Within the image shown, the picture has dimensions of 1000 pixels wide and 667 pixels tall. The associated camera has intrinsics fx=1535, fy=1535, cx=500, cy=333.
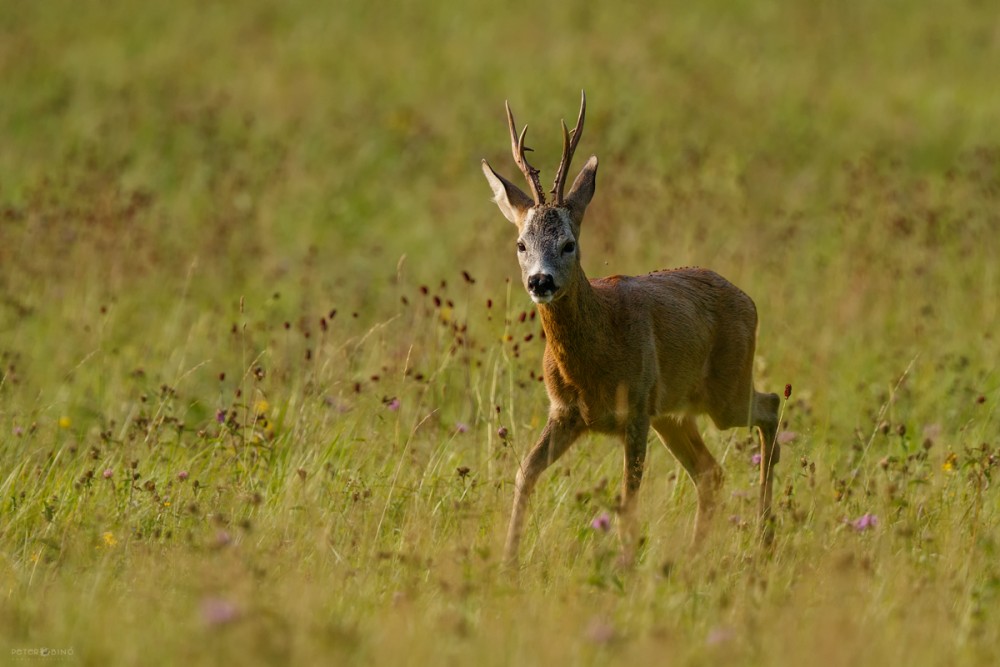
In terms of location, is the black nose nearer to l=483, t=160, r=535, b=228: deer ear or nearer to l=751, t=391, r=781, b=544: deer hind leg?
l=483, t=160, r=535, b=228: deer ear

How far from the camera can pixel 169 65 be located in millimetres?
17781

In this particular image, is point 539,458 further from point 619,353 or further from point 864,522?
point 864,522

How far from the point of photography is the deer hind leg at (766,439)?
6.56 metres

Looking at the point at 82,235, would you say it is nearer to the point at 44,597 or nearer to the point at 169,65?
the point at 44,597

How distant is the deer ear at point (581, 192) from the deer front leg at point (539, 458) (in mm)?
812

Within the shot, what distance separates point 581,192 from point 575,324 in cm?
56

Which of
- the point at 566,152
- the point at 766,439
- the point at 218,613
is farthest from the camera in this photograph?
the point at 766,439

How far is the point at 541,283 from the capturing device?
5.66m

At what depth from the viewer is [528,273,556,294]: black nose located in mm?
5656

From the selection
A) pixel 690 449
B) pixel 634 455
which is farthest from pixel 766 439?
pixel 634 455

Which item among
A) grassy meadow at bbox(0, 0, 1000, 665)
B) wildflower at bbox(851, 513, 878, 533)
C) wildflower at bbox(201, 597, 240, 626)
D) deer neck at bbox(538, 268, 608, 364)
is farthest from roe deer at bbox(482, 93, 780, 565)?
wildflower at bbox(201, 597, 240, 626)

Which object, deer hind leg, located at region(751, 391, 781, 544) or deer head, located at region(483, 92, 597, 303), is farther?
deer hind leg, located at region(751, 391, 781, 544)

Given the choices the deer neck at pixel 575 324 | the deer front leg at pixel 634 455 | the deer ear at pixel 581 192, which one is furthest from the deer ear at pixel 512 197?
the deer front leg at pixel 634 455

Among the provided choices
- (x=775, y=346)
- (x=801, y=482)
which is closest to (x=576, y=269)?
(x=801, y=482)
